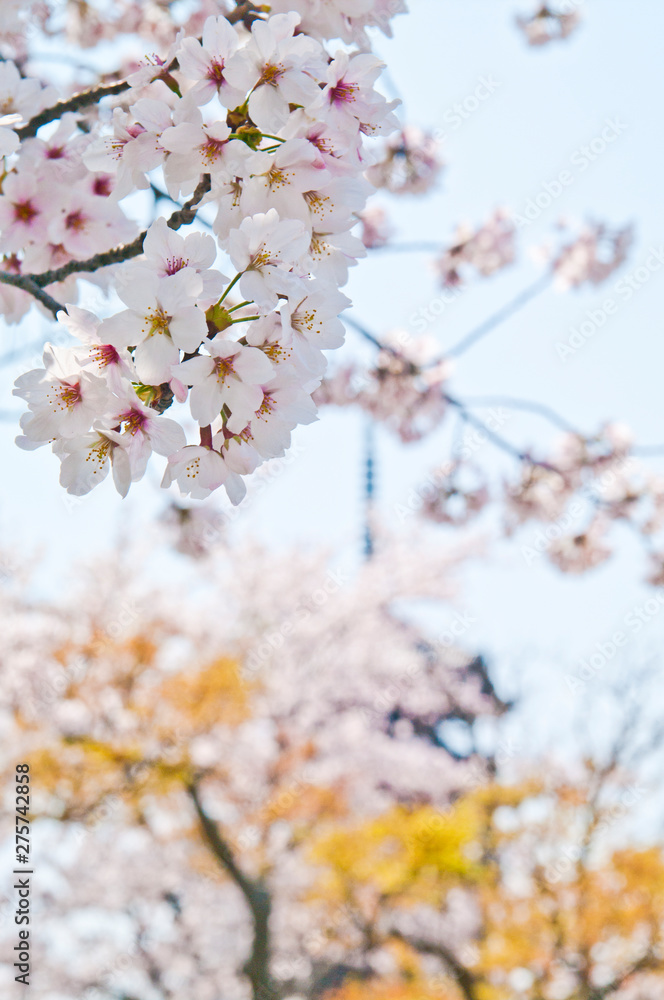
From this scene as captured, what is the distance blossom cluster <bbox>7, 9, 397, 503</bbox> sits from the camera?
0.82 meters

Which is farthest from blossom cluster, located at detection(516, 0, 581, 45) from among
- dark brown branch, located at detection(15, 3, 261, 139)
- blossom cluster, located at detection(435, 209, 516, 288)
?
dark brown branch, located at detection(15, 3, 261, 139)

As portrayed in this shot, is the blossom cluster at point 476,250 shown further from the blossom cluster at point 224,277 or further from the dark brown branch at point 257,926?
the dark brown branch at point 257,926

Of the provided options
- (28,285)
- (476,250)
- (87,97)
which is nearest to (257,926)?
(476,250)

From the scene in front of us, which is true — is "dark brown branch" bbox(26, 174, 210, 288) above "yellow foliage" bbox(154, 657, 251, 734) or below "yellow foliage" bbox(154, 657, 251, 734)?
below

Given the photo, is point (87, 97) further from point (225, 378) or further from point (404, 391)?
point (404, 391)

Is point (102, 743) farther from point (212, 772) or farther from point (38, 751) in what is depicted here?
point (212, 772)

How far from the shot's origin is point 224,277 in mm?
829

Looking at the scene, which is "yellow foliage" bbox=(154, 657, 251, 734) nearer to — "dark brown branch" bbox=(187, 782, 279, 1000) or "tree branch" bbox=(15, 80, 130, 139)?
"dark brown branch" bbox=(187, 782, 279, 1000)

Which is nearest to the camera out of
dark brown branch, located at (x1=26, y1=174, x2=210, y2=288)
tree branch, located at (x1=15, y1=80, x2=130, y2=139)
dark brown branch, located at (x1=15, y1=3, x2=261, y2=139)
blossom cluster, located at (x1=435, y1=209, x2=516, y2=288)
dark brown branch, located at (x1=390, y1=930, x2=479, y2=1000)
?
dark brown branch, located at (x1=26, y1=174, x2=210, y2=288)

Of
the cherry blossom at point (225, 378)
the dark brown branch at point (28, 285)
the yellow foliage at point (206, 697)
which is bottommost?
the cherry blossom at point (225, 378)

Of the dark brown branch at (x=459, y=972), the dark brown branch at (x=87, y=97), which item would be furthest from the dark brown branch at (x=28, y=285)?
the dark brown branch at (x=459, y=972)

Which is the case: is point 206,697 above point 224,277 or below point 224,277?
above

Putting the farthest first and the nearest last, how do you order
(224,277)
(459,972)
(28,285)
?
(459,972) → (28,285) → (224,277)

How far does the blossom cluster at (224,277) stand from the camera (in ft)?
2.69
